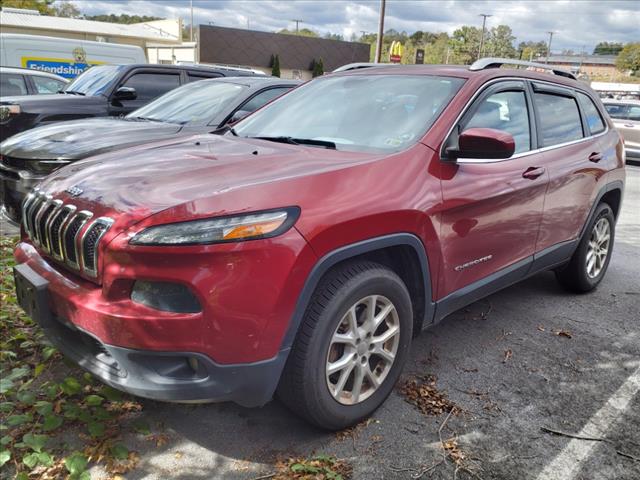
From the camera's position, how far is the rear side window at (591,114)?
4.54m

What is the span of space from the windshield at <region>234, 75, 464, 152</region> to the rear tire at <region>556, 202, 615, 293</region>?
2.08 m

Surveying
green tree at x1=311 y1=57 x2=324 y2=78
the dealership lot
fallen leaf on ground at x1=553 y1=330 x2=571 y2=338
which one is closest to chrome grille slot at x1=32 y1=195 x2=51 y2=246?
the dealership lot

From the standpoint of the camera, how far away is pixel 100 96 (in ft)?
23.1

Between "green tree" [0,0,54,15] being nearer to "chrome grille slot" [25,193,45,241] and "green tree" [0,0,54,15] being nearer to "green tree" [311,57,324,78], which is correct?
"green tree" [311,57,324,78]

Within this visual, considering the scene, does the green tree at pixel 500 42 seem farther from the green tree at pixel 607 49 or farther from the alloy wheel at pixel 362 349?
the alloy wheel at pixel 362 349

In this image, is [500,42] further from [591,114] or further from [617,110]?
[591,114]

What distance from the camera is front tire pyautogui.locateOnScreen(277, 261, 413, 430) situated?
2393 millimetres

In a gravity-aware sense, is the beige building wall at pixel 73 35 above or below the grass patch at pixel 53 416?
above

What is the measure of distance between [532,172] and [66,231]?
2794 millimetres

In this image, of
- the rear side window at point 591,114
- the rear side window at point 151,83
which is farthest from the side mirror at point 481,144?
the rear side window at point 151,83

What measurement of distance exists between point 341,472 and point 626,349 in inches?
95.2

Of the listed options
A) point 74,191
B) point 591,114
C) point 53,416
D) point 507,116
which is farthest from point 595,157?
point 53,416

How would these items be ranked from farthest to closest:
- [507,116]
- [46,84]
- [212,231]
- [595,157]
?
[46,84], [595,157], [507,116], [212,231]

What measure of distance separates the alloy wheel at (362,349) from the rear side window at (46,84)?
29.8ft
